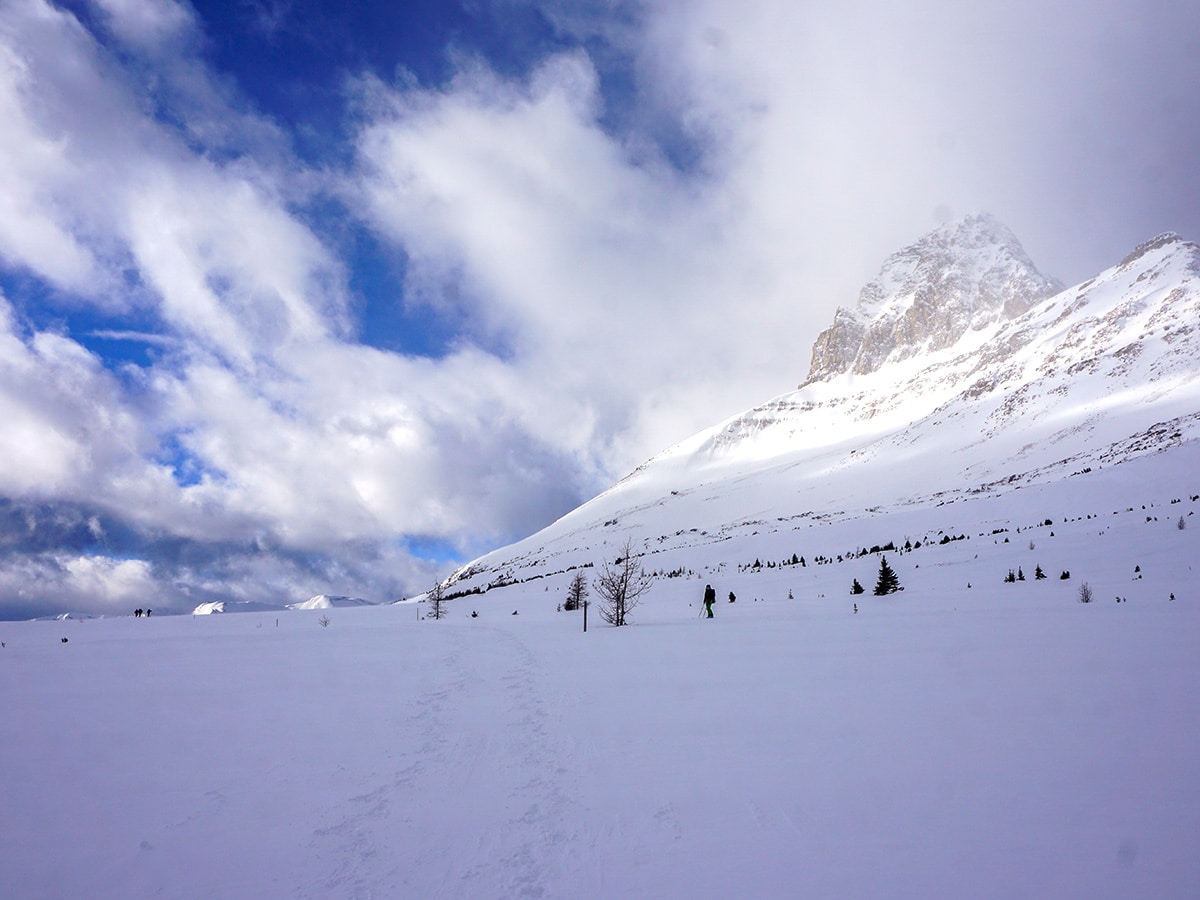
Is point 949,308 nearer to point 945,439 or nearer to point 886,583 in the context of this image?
point 945,439

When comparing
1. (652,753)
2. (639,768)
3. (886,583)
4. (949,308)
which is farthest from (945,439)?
(949,308)

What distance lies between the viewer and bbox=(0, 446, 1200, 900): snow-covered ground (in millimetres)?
3334

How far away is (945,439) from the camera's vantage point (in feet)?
241

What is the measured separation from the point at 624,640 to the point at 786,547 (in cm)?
2725

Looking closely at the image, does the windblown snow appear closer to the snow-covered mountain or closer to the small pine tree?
the small pine tree

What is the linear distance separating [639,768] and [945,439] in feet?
268

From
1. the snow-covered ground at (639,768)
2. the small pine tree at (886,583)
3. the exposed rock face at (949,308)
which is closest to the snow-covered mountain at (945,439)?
the small pine tree at (886,583)

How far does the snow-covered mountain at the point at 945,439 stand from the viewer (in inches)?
1866

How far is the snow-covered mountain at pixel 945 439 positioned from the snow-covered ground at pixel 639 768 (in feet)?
94.2

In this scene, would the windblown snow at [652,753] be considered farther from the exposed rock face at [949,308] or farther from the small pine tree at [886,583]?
the exposed rock face at [949,308]

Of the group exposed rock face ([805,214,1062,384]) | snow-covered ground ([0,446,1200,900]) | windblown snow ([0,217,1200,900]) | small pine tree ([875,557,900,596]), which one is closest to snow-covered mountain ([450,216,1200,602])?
small pine tree ([875,557,900,596])

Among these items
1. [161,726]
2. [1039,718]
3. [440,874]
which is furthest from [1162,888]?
[161,726]

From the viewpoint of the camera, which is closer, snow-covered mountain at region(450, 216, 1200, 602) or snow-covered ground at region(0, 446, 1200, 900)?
snow-covered ground at region(0, 446, 1200, 900)

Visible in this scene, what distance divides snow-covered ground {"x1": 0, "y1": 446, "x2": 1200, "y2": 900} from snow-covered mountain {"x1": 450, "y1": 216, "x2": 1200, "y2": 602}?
1130 inches
